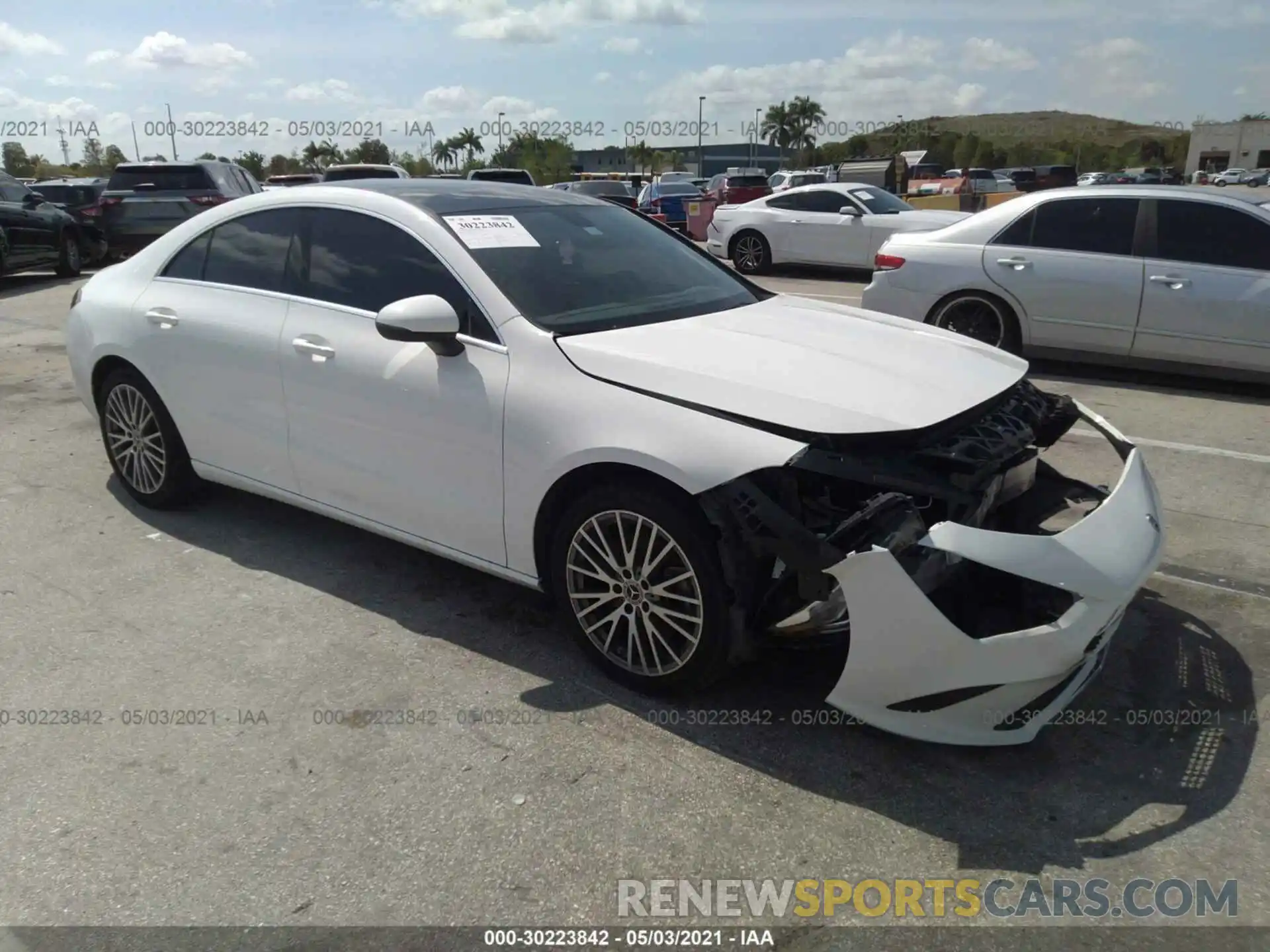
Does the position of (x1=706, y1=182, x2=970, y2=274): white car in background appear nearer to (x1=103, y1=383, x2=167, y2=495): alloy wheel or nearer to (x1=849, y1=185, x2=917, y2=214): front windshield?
(x1=849, y1=185, x2=917, y2=214): front windshield

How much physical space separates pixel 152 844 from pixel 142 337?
2.81 metres

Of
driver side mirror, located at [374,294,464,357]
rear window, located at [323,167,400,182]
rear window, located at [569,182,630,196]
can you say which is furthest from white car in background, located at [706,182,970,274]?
driver side mirror, located at [374,294,464,357]

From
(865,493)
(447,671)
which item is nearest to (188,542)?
(447,671)

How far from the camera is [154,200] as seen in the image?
602 inches

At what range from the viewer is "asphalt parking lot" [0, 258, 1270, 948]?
252 cm

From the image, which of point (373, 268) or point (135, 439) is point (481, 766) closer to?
point (373, 268)

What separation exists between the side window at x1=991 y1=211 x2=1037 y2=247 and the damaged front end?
5412 mm

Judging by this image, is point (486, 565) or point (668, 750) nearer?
point (668, 750)

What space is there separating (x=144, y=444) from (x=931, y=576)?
392cm

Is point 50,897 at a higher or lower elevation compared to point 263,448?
lower

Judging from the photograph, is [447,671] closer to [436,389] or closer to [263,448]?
[436,389]

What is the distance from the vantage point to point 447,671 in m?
3.50

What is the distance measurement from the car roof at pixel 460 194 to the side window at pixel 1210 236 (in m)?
5.05

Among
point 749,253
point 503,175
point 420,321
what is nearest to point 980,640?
point 420,321
